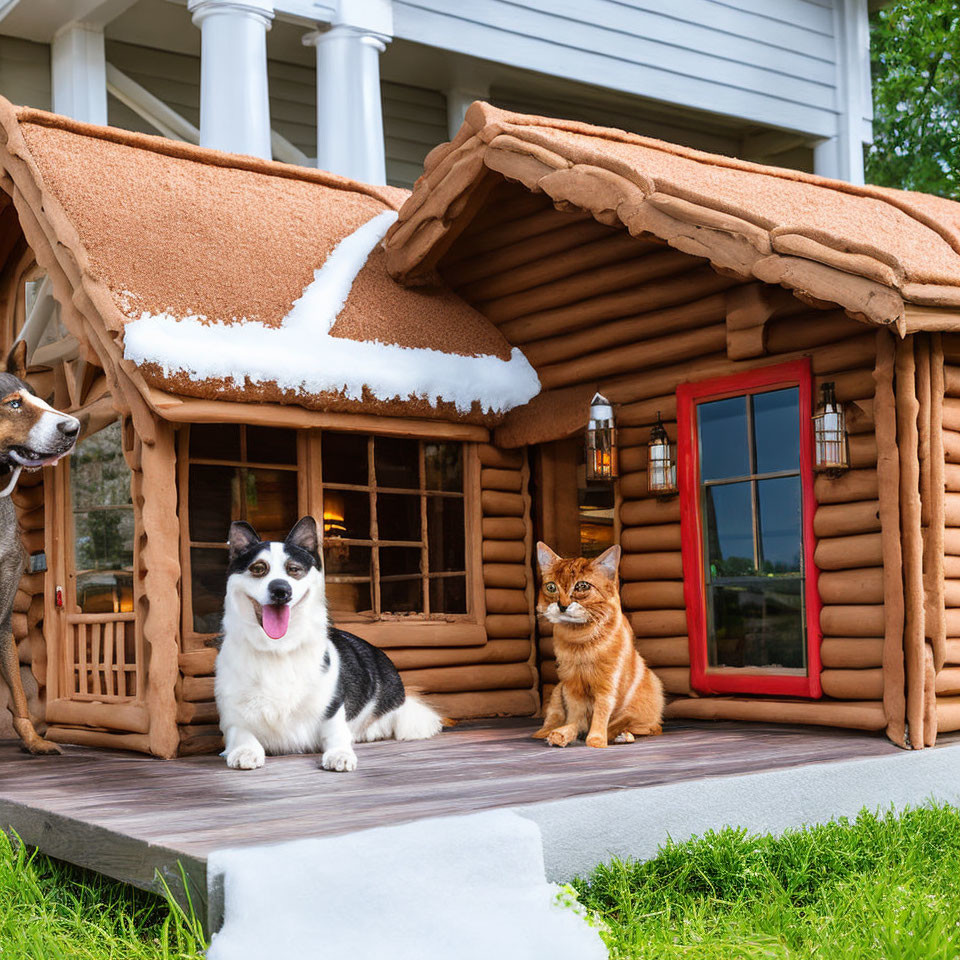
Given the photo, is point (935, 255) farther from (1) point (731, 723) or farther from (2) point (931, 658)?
(1) point (731, 723)

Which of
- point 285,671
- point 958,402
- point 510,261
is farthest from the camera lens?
point 510,261

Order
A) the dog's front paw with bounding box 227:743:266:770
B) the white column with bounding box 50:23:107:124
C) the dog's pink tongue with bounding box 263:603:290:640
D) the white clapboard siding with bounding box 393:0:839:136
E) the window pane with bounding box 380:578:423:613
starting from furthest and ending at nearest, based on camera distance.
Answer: the white clapboard siding with bounding box 393:0:839:136, the white column with bounding box 50:23:107:124, the window pane with bounding box 380:578:423:613, the dog's pink tongue with bounding box 263:603:290:640, the dog's front paw with bounding box 227:743:266:770

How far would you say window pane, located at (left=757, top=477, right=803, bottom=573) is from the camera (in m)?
6.56

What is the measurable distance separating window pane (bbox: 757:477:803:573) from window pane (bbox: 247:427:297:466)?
8.78ft

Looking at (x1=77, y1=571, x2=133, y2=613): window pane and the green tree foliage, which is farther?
the green tree foliage

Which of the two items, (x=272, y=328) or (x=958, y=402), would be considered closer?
(x=958, y=402)

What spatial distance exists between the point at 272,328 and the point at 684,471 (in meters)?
2.43

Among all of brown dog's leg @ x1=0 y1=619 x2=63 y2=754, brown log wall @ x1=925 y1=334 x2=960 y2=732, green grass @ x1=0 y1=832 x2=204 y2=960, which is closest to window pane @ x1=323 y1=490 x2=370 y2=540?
brown dog's leg @ x1=0 y1=619 x2=63 y2=754

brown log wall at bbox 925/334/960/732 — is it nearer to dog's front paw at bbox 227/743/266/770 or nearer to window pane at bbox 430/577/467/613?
window pane at bbox 430/577/467/613

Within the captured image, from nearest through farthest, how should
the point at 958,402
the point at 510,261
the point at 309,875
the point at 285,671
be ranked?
the point at 309,875 < the point at 285,671 < the point at 958,402 < the point at 510,261

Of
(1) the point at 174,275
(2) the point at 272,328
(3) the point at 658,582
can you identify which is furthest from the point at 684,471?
(1) the point at 174,275

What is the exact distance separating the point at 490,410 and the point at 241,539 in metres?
2.34

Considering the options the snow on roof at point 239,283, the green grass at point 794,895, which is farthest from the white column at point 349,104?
the green grass at point 794,895

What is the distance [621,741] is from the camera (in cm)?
618
